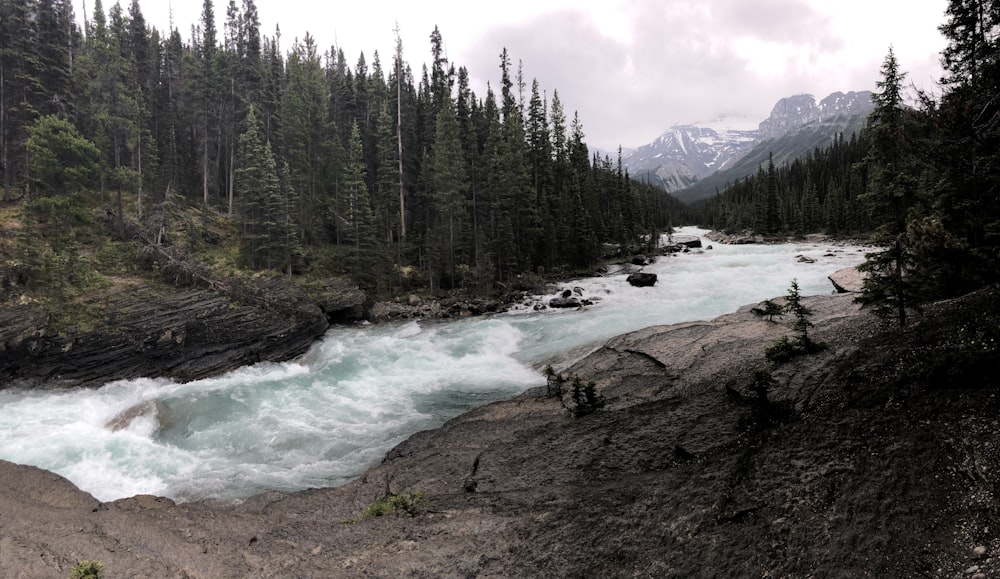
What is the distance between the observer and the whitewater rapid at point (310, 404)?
13.7 meters

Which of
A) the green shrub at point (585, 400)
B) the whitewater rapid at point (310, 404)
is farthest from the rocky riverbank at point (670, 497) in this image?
the whitewater rapid at point (310, 404)

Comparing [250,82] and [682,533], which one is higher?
[250,82]

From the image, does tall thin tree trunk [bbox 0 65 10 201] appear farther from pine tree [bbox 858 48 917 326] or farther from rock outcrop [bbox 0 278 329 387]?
pine tree [bbox 858 48 917 326]

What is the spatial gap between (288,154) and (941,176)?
2147 inches

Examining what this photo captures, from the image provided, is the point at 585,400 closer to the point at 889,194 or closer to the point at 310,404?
the point at 889,194

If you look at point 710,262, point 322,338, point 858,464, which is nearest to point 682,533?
point 858,464

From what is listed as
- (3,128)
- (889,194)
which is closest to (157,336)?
(3,128)

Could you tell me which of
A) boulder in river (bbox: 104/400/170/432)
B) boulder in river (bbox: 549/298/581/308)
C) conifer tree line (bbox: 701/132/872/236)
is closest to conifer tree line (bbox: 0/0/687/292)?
boulder in river (bbox: 549/298/581/308)

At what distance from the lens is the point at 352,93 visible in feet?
207

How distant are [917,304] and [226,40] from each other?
80.6m

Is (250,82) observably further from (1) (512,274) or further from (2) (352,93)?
(1) (512,274)

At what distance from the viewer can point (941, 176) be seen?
402 inches

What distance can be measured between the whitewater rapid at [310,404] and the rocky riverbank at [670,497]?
2057mm

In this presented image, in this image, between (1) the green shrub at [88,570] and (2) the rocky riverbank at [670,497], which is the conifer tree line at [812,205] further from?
(1) the green shrub at [88,570]
